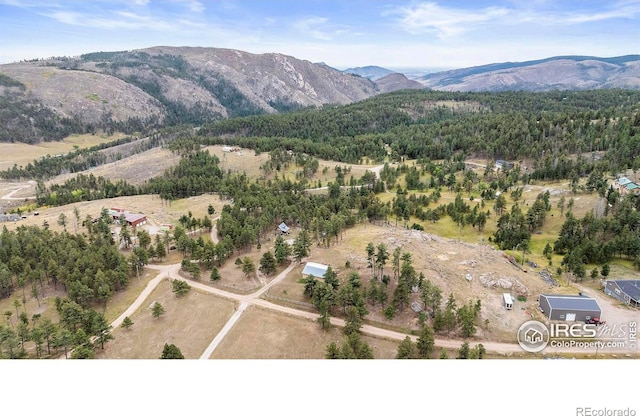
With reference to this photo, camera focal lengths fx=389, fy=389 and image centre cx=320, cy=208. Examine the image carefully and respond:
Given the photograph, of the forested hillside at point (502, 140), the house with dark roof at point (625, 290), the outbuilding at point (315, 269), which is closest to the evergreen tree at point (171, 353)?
the outbuilding at point (315, 269)

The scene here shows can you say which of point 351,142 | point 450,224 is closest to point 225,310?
point 450,224

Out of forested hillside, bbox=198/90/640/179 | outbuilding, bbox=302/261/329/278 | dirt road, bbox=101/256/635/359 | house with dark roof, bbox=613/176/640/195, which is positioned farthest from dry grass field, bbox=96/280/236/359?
forested hillside, bbox=198/90/640/179

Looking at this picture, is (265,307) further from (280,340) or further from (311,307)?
(280,340)

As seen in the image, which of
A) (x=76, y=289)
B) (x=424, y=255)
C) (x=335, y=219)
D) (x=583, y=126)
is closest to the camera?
(x=76, y=289)

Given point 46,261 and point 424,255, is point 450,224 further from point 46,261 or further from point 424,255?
point 46,261

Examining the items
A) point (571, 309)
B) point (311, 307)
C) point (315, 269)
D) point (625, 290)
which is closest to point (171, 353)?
point (311, 307)

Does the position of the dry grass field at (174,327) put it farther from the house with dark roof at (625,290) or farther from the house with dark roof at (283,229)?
the house with dark roof at (625,290)

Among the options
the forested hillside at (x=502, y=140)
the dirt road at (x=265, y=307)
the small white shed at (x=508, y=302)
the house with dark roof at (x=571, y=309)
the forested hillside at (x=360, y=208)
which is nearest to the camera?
the dirt road at (x=265, y=307)

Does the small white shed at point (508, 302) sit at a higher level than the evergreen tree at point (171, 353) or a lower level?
lower
